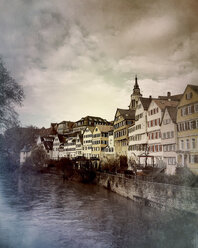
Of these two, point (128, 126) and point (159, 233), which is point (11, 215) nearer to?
point (159, 233)

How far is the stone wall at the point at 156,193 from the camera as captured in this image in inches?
279

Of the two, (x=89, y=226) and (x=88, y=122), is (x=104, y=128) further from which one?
(x=89, y=226)

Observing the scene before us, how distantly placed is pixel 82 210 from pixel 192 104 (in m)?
6.39

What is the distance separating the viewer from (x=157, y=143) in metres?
11.9

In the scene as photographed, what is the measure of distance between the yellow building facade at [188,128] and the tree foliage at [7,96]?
15.7 ft

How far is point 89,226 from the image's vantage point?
7840mm

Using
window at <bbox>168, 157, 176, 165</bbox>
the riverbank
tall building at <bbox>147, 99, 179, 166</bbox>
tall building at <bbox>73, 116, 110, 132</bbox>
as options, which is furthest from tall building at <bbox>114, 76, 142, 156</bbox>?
window at <bbox>168, 157, 176, 165</bbox>

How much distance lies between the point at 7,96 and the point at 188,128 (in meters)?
5.15

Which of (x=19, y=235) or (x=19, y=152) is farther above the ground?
(x=19, y=152)

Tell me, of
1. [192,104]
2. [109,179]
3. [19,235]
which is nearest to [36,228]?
[19,235]

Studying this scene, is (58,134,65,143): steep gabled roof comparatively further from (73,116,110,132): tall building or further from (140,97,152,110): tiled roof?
(140,97,152,110): tiled roof

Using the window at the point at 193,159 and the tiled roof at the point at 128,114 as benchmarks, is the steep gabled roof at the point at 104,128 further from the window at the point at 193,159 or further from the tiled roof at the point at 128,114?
the window at the point at 193,159

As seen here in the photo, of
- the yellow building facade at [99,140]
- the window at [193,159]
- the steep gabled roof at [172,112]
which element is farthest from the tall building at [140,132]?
the yellow building facade at [99,140]

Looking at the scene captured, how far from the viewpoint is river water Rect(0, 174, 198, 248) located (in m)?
6.14
